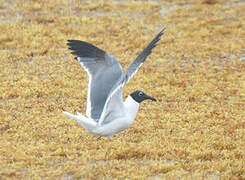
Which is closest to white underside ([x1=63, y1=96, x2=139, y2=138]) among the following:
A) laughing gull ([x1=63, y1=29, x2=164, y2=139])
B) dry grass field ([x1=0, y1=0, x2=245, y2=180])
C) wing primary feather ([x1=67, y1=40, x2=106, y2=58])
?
laughing gull ([x1=63, y1=29, x2=164, y2=139])

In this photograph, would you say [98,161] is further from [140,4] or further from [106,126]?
[140,4]

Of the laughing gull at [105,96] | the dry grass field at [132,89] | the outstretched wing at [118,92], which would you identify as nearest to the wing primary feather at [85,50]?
the laughing gull at [105,96]

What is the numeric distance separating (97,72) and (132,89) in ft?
16.4

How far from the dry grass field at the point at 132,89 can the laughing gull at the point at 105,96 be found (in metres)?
0.77

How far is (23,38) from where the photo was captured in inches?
748

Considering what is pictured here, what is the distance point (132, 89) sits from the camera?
15047 millimetres

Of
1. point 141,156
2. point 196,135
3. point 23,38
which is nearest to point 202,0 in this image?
point 23,38

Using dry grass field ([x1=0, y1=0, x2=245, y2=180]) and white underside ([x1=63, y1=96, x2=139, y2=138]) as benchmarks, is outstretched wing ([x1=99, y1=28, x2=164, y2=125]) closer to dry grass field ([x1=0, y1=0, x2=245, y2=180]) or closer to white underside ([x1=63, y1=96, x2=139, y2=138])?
white underside ([x1=63, y1=96, x2=139, y2=138])

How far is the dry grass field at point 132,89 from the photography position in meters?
9.79

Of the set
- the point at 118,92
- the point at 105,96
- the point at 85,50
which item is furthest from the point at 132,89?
the point at 118,92

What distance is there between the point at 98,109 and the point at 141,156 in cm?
136

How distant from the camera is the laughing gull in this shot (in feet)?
30.2

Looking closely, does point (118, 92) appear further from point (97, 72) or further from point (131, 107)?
point (97, 72)

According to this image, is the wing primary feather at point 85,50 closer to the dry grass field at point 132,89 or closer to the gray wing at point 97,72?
the gray wing at point 97,72
